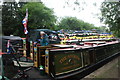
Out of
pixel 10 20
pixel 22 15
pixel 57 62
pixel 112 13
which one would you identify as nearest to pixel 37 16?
pixel 22 15

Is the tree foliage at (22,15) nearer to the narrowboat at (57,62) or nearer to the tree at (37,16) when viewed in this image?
the tree at (37,16)

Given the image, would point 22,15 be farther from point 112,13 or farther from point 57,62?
point 57,62

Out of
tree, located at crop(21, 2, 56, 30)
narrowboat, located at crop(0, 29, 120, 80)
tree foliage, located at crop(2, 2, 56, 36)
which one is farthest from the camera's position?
tree foliage, located at crop(2, 2, 56, 36)

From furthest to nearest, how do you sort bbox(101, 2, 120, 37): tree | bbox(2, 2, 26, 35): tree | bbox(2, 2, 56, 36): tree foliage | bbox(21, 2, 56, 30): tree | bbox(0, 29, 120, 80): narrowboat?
1. bbox(2, 2, 26, 35): tree
2. bbox(2, 2, 56, 36): tree foliage
3. bbox(21, 2, 56, 30): tree
4. bbox(101, 2, 120, 37): tree
5. bbox(0, 29, 120, 80): narrowboat

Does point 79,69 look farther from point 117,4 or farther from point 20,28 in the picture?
point 20,28

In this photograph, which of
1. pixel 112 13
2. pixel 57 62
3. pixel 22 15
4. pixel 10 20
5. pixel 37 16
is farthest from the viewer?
pixel 22 15

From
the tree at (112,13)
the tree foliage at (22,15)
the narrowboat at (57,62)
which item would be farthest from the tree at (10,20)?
the tree at (112,13)

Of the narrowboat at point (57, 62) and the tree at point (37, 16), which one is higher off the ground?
the tree at point (37, 16)

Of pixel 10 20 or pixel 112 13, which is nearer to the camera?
pixel 112 13

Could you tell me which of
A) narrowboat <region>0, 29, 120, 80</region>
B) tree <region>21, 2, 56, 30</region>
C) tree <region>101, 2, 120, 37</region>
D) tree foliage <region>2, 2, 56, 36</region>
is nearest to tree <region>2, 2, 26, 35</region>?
tree foliage <region>2, 2, 56, 36</region>

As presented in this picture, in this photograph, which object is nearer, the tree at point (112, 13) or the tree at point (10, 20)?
the tree at point (112, 13)

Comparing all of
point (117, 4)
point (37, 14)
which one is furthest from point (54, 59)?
point (37, 14)

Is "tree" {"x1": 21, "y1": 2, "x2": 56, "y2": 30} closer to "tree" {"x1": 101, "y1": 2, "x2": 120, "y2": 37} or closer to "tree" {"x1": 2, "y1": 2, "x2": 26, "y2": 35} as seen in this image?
"tree" {"x1": 2, "y1": 2, "x2": 26, "y2": 35}

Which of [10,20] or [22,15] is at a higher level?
[22,15]
